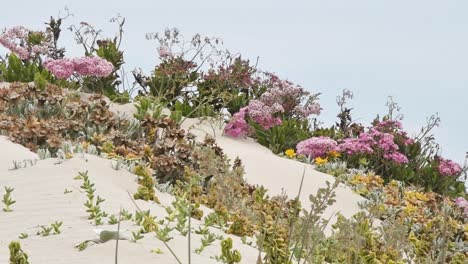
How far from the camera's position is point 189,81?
707 inches

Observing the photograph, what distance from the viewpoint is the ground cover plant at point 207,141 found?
7.61 metres

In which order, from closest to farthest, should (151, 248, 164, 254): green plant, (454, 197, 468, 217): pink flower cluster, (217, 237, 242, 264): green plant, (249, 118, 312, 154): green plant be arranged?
(217, 237, 242, 264): green plant < (151, 248, 164, 254): green plant < (454, 197, 468, 217): pink flower cluster < (249, 118, 312, 154): green plant

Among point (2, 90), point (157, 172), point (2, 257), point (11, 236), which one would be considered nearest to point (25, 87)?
point (2, 90)

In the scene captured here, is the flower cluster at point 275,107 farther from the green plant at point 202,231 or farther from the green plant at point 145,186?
the green plant at point 202,231

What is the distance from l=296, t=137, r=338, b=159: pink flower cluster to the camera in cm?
1519

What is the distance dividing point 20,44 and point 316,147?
7.13 m

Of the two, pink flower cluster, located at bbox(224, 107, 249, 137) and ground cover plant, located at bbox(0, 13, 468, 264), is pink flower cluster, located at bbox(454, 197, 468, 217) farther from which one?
pink flower cluster, located at bbox(224, 107, 249, 137)

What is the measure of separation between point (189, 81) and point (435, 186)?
17.2 ft

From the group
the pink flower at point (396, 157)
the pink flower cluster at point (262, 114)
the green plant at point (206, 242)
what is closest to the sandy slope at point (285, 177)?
the pink flower cluster at point (262, 114)

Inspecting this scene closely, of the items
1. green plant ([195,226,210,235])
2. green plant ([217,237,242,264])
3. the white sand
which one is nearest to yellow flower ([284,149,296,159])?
the white sand

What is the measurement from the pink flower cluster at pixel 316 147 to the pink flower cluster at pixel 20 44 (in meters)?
6.13

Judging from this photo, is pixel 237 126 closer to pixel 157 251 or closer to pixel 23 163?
pixel 23 163

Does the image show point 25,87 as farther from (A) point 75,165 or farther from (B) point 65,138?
(A) point 75,165

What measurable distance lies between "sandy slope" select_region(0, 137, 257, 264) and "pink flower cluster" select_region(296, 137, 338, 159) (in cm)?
621
